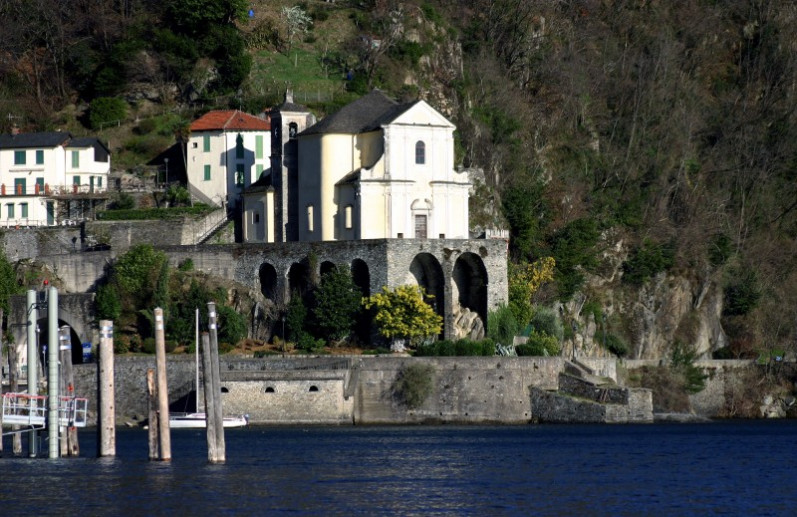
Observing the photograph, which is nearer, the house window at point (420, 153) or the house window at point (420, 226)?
the house window at point (420, 153)

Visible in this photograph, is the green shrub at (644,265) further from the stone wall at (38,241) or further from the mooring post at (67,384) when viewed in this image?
the mooring post at (67,384)

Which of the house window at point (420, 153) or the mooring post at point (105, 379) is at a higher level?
the house window at point (420, 153)

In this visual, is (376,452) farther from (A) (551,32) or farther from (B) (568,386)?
(A) (551,32)

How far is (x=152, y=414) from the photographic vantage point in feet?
214

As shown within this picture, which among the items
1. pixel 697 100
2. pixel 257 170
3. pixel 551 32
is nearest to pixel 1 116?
pixel 257 170

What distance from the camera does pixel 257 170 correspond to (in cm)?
10688

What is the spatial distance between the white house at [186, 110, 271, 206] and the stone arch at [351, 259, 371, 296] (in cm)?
1491

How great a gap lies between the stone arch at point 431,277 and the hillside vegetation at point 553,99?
7.99 metres

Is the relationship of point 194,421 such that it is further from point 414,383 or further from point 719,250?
point 719,250

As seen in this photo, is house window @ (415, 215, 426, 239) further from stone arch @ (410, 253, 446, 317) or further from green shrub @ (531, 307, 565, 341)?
green shrub @ (531, 307, 565, 341)

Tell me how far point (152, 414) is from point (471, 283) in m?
31.7

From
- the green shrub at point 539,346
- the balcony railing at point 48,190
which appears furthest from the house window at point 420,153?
the balcony railing at point 48,190

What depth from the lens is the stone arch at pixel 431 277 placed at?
9338cm

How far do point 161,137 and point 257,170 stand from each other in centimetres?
842
